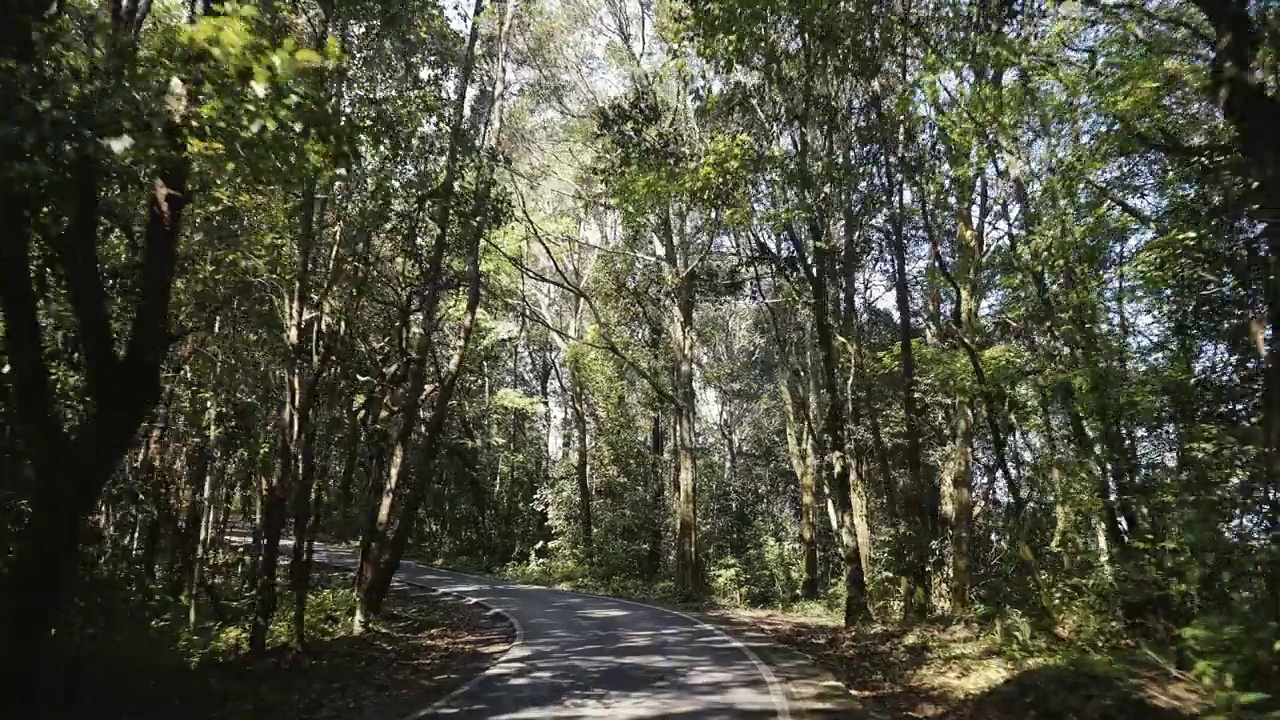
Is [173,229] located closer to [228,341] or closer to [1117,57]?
[228,341]

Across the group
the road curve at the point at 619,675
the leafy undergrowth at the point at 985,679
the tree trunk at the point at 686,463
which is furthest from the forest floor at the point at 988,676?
the tree trunk at the point at 686,463

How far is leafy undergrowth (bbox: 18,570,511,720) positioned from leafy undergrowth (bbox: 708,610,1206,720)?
19.1 feet

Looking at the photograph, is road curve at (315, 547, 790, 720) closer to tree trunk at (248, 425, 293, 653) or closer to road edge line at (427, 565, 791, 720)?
road edge line at (427, 565, 791, 720)

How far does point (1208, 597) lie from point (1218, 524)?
85cm

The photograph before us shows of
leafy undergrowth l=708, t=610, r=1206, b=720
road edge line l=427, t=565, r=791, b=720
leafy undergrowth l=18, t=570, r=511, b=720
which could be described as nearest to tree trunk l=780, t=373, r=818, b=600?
road edge line l=427, t=565, r=791, b=720

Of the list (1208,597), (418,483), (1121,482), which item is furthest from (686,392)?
(1208,597)

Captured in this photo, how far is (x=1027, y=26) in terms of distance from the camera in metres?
11.2

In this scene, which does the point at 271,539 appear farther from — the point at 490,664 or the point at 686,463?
the point at 686,463

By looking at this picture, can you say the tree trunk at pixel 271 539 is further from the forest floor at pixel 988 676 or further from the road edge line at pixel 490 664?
the forest floor at pixel 988 676

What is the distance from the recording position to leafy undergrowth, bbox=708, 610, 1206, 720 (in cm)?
768

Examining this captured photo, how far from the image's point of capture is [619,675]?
35.9 ft

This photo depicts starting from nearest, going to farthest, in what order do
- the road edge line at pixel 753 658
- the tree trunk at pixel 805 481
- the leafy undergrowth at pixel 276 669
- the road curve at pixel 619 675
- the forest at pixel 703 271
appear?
1. the forest at pixel 703 271
2. the leafy undergrowth at pixel 276 669
3. the road curve at pixel 619 675
4. the road edge line at pixel 753 658
5. the tree trunk at pixel 805 481

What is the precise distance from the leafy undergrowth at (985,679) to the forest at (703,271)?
1.26ft

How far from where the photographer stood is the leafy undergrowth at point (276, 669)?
24.6ft
